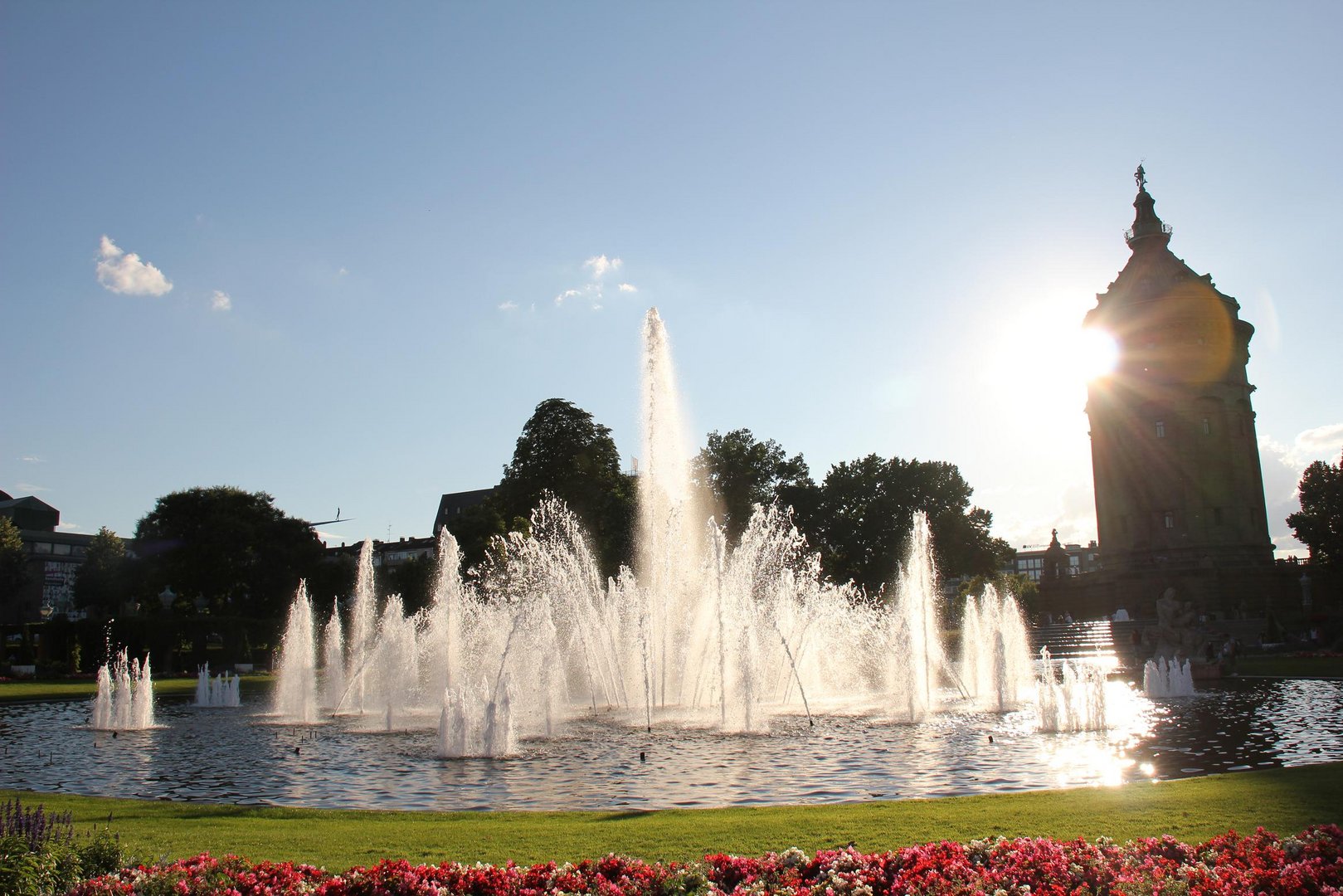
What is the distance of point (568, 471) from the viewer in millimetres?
54969

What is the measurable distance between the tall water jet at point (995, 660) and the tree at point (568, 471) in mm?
20222

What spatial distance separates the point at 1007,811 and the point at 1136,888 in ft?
10.9

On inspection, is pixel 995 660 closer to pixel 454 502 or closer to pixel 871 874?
pixel 871 874

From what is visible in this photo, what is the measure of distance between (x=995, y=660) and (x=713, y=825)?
15.8 m

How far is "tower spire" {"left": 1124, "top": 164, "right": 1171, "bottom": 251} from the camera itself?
77.1m

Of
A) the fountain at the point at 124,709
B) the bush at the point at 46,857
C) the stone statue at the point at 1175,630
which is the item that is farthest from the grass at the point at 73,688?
the stone statue at the point at 1175,630

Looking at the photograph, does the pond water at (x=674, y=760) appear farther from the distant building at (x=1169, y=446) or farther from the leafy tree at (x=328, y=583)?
the distant building at (x=1169, y=446)

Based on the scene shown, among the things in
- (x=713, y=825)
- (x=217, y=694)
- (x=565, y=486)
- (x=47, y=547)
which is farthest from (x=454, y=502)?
(x=713, y=825)

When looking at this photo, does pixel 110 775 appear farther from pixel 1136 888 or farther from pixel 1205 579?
pixel 1205 579

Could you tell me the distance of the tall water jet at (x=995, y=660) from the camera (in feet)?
75.0

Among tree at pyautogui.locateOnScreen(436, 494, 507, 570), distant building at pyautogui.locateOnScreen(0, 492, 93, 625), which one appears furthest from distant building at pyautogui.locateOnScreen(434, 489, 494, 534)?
tree at pyautogui.locateOnScreen(436, 494, 507, 570)

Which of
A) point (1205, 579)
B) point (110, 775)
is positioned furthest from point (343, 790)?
point (1205, 579)

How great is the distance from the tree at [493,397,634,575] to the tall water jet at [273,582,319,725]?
21.5 metres

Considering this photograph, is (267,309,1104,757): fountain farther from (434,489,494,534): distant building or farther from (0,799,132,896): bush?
(434,489,494,534): distant building
